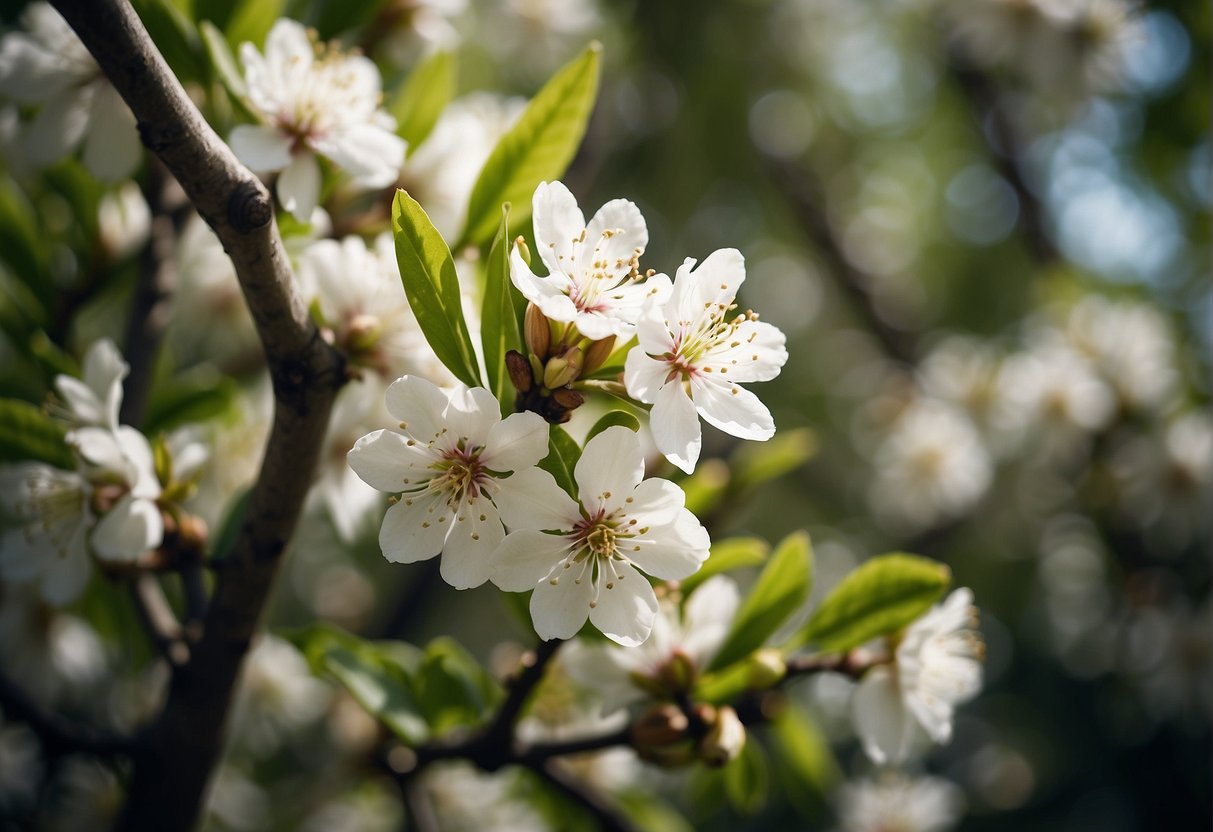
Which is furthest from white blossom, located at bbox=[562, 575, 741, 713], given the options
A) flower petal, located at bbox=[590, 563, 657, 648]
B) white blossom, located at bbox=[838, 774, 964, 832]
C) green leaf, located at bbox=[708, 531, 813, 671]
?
white blossom, located at bbox=[838, 774, 964, 832]

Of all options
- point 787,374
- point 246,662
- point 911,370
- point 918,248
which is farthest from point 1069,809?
point 246,662

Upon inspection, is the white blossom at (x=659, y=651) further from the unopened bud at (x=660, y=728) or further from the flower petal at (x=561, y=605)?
the flower petal at (x=561, y=605)

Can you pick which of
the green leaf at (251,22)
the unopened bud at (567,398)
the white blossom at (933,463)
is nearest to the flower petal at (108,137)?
the green leaf at (251,22)

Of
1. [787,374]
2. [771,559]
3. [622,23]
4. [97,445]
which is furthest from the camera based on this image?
[787,374]

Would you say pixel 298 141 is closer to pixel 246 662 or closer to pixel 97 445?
pixel 97 445

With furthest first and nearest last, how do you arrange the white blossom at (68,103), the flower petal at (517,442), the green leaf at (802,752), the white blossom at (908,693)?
the green leaf at (802,752) → the white blossom at (68,103) → the white blossom at (908,693) → the flower petal at (517,442)

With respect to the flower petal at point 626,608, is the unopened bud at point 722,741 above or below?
below

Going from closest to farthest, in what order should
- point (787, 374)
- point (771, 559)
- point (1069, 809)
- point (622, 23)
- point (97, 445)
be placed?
1. point (97, 445)
2. point (771, 559)
3. point (1069, 809)
4. point (622, 23)
5. point (787, 374)
